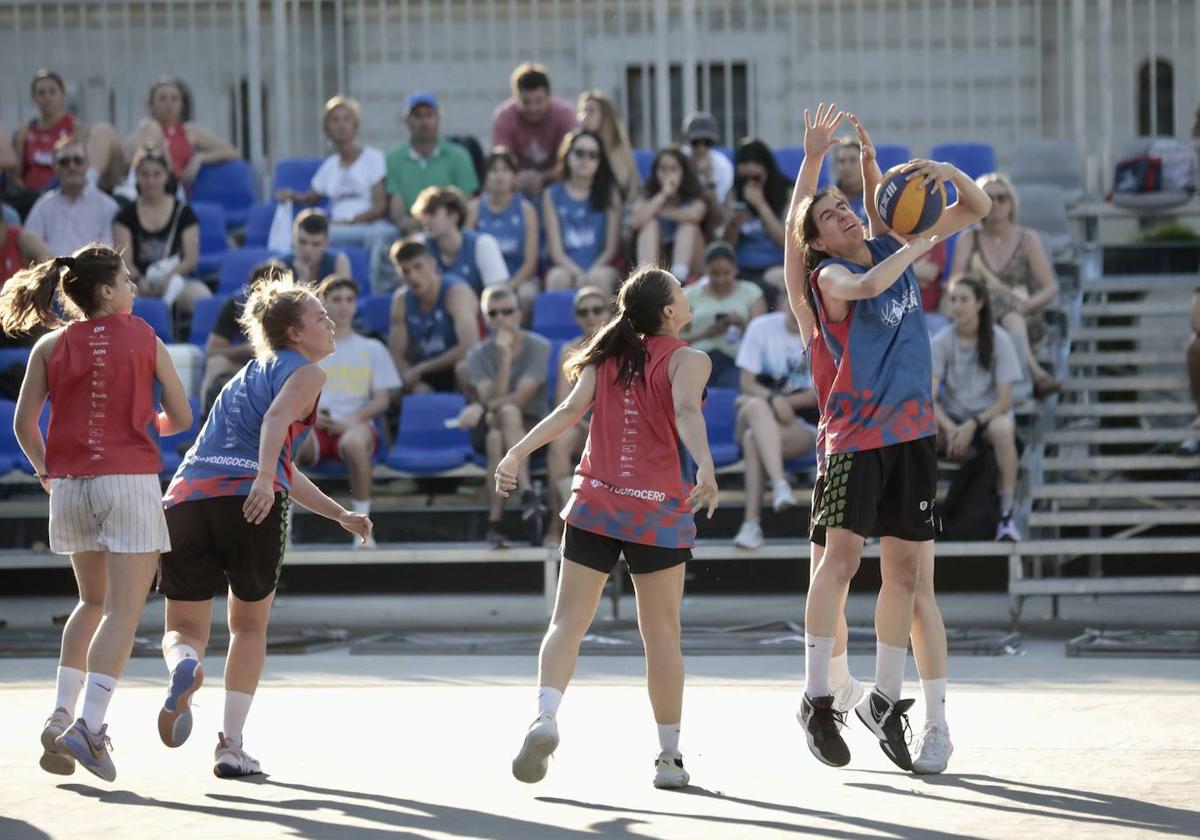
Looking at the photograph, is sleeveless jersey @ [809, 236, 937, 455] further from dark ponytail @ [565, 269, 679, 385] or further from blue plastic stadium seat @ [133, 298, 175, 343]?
blue plastic stadium seat @ [133, 298, 175, 343]

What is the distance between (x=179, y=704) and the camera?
244 inches

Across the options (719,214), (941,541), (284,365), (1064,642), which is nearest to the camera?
(284,365)

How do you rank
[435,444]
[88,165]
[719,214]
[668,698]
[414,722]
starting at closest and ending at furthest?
[668,698] < [414,722] < [435,444] < [719,214] < [88,165]

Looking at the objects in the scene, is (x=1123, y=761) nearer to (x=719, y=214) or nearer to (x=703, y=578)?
(x=703, y=578)

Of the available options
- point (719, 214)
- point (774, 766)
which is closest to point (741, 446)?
point (719, 214)

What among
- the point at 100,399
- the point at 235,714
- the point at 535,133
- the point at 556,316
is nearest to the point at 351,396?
the point at 556,316

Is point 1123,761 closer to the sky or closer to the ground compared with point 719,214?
closer to the ground

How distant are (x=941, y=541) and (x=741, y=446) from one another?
1.35 meters

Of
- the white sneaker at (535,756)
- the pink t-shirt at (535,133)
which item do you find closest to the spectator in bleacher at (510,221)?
the pink t-shirt at (535,133)

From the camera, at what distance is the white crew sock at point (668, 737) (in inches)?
239

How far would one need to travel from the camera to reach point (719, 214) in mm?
13305

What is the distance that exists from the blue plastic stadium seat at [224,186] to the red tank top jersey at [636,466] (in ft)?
31.5

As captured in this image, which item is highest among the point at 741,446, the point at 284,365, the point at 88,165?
the point at 88,165

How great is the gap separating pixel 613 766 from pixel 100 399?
211 centimetres
